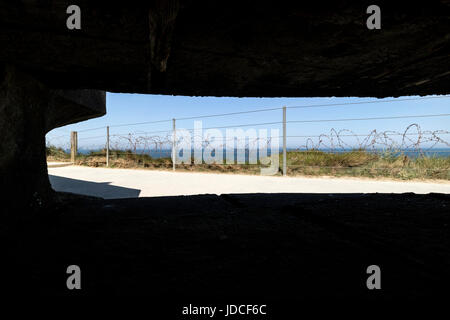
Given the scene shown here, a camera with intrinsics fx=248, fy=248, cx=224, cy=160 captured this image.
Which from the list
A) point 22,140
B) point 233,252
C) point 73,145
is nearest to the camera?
point 233,252

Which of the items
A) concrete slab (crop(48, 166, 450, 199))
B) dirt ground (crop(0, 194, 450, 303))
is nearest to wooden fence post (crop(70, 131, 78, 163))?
concrete slab (crop(48, 166, 450, 199))

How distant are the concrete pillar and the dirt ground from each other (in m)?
0.11

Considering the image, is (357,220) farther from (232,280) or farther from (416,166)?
(416,166)

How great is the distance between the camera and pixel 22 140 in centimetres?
108

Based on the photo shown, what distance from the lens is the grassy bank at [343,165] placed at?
6.37m

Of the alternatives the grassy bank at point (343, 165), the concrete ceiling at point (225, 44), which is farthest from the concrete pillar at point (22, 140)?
the grassy bank at point (343, 165)

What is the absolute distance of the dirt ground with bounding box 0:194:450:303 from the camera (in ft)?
1.86

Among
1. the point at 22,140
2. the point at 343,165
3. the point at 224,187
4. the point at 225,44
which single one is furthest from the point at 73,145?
the point at 225,44

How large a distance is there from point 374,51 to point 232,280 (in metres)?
0.92

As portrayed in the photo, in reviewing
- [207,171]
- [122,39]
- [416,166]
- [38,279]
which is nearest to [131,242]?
[38,279]

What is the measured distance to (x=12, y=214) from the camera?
986 millimetres

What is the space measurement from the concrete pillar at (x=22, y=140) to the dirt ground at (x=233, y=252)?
0.11 metres

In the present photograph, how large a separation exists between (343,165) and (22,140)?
831cm

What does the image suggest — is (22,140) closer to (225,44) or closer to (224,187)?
(225,44)
